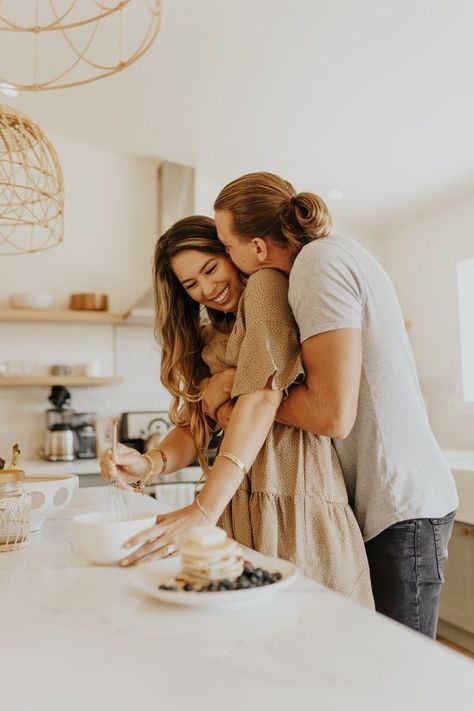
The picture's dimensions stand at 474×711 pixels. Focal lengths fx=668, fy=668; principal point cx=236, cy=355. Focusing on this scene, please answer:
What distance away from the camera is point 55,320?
3.84 metres

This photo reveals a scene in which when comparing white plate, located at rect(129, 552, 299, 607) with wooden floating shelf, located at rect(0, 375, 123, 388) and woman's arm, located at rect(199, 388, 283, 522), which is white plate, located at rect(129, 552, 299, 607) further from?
wooden floating shelf, located at rect(0, 375, 123, 388)

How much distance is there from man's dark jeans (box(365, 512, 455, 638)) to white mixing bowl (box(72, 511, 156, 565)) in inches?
18.6

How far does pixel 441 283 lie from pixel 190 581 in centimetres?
347

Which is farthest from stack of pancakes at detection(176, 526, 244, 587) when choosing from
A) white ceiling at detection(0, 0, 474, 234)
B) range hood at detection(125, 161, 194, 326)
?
range hood at detection(125, 161, 194, 326)

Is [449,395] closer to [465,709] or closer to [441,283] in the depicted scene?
[441,283]

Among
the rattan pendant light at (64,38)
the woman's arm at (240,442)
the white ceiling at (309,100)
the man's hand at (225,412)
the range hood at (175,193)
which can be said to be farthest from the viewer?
the range hood at (175,193)

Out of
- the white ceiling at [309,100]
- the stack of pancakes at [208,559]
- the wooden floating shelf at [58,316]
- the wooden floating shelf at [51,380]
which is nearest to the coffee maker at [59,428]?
the wooden floating shelf at [51,380]

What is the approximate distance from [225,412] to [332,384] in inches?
11.2

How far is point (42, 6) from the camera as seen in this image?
9.09 feet

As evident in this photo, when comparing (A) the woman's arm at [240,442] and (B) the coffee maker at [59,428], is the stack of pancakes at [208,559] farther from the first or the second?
(B) the coffee maker at [59,428]

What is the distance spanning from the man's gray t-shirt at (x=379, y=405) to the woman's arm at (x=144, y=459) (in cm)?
41

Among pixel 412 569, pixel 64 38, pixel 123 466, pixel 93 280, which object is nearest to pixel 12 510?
pixel 123 466

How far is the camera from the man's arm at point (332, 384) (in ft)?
3.69

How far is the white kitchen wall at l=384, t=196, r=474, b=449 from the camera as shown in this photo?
3.77 meters
